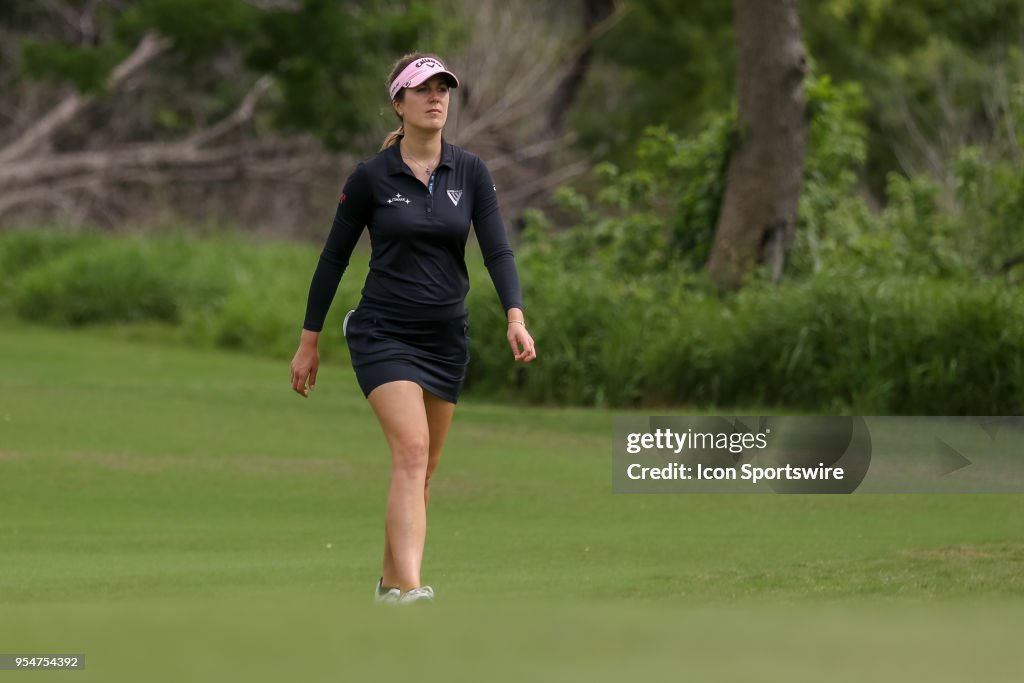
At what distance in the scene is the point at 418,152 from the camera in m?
6.98

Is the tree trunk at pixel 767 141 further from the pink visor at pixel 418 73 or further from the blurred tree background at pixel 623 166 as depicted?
the pink visor at pixel 418 73

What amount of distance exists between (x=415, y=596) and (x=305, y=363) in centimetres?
113

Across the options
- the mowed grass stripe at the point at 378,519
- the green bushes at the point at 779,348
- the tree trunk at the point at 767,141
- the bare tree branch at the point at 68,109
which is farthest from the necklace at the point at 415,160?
the bare tree branch at the point at 68,109

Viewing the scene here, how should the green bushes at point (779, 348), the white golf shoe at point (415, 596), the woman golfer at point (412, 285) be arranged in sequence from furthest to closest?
the green bushes at point (779, 348) → the woman golfer at point (412, 285) → the white golf shoe at point (415, 596)

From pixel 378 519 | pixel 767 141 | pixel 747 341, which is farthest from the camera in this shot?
pixel 767 141

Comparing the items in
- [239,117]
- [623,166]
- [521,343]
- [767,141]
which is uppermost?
[239,117]

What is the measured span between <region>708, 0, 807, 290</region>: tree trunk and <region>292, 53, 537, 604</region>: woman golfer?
11899 millimetres

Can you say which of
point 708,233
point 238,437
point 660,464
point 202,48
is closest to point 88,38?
point 202,48

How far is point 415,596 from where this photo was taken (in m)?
6.63

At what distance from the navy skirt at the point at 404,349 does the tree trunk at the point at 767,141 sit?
11.9 meters

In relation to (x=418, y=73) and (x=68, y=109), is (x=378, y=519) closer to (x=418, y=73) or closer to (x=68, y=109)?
(x=418, y=73)

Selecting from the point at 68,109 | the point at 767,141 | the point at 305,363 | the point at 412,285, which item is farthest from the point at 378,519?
the point at 68,109

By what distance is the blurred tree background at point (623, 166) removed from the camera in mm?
16641

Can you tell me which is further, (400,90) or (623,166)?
(623,166)
